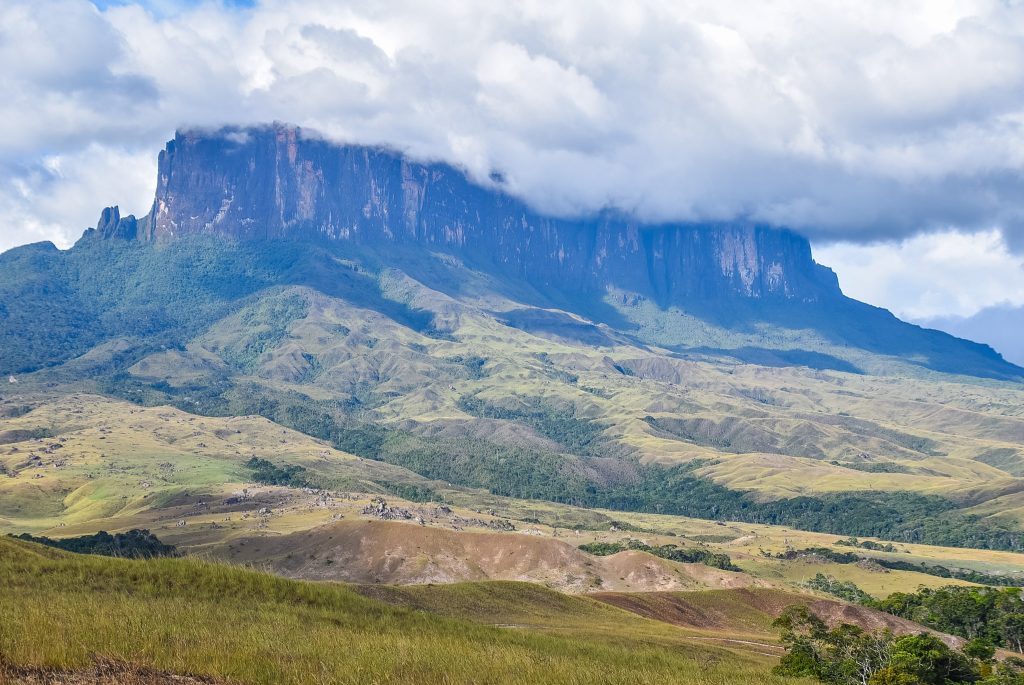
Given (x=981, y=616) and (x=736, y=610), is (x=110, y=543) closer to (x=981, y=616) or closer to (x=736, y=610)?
(x=736, y=610)

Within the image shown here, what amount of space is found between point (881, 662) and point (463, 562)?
92.2m

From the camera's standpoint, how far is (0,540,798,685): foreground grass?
79.0 ft

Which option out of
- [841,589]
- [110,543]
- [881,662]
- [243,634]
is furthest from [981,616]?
[110,543]

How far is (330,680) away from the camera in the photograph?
2367cm

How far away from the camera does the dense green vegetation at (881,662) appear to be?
71188mm

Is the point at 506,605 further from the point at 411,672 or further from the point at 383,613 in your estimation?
the point at 411,672

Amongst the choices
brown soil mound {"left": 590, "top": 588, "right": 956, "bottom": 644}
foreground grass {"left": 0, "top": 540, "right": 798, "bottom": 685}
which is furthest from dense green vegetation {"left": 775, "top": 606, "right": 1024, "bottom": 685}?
foreground grass {"left": 0, "top": 540, "right": 798, "bottom": 685}

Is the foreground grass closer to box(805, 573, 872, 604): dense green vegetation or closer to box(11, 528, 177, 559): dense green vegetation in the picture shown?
box(11, 528, 177, 559): dense green vegetation

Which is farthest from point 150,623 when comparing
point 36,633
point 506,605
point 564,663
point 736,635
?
point 736,635

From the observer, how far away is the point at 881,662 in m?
77.8

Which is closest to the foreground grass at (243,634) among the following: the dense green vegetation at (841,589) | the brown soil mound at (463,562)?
the brown soil mound at (463,562)

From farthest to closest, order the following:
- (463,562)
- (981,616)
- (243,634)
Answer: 1. (463,562)
2. (981,616)
3. (243,634)

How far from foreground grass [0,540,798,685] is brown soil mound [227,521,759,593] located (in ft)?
359

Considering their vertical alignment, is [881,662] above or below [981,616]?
above
